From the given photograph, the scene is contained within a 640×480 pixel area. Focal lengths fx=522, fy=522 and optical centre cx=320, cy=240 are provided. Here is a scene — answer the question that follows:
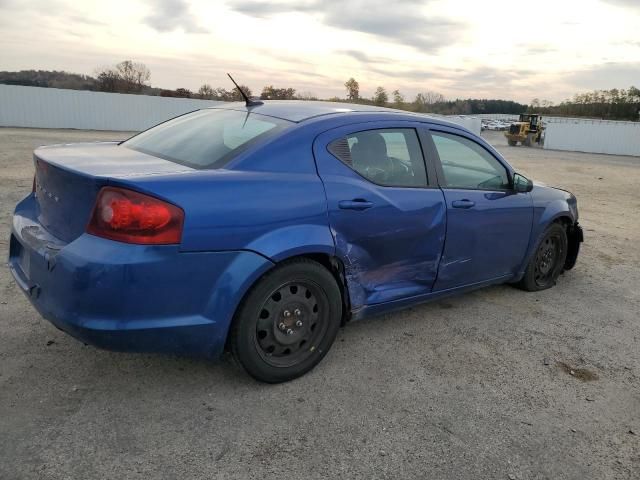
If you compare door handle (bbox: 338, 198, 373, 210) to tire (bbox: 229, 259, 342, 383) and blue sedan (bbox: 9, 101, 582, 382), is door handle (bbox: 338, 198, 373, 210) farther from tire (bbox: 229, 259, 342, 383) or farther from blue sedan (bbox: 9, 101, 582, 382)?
tire (bbox: 229, 259, 342, 383)

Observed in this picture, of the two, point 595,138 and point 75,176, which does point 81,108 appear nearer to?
point 75,176

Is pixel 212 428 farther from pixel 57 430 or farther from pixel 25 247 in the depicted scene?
pixel 25 247

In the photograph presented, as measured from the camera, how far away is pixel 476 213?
3.91 m

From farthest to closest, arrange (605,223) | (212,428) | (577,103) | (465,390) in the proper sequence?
(577,103)
(605,223)
(465,390)
(212,428)

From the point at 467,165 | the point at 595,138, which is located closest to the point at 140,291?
the point at 467,165

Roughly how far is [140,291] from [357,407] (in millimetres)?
1327

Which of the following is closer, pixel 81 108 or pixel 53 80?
pixel 81 108

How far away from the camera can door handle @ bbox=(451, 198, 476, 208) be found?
3747 millimetres

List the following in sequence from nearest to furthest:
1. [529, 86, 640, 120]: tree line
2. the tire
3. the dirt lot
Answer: the dirt lot < the tire < [529, 86, 640, 120]: tree line

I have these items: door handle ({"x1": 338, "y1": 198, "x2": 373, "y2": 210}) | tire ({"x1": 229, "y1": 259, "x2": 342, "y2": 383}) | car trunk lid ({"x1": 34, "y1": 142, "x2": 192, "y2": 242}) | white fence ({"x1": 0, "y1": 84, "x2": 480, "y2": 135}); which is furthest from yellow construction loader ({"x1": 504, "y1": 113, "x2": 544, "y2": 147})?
car trunk lid ({"x1": 34, "y1": 142, "x2": 192, "y2": 242})

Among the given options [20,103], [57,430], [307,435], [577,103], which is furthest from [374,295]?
[577,103]

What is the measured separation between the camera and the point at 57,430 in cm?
254

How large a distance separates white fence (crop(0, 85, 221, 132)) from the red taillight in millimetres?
29424

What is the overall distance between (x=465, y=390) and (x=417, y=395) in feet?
1.04
